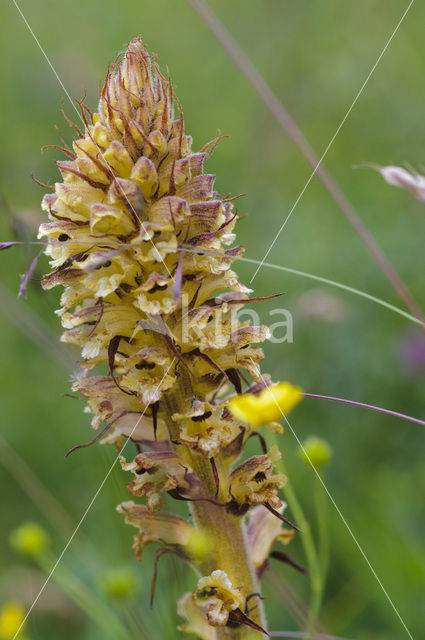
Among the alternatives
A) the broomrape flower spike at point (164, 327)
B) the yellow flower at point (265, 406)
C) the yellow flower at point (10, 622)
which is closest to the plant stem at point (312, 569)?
the broomrape flower spike at point (164, 327)

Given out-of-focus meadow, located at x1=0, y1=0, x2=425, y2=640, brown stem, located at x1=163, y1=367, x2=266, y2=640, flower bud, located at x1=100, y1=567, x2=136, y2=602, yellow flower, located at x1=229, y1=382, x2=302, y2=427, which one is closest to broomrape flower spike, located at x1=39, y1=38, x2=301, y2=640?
brown stem, located at x1=163, y1=367, x2=266, y2=640

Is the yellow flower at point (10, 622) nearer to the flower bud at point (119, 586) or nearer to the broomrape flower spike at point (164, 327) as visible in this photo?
the flower bud at point (119, 586)

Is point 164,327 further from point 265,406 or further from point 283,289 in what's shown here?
point 283,289

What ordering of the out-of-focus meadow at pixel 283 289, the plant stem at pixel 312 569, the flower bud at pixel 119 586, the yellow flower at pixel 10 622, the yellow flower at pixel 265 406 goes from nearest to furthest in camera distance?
the yellow flower at pixel 265 406 → the plant stem at pixel 312 569 → the flower bud at pixel 119 586 → the yellow flower at pixel 10 622 → the out-of-focus meadow at pixel 283 289

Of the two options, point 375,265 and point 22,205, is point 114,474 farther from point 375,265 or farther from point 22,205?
point 22,205

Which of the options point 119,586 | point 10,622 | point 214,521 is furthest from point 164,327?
point 10,622

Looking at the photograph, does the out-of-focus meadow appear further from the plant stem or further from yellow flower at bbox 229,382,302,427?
yellow flower at bbox 229,382,302,427
